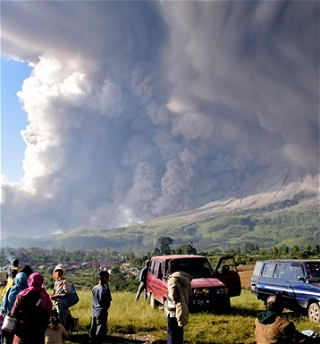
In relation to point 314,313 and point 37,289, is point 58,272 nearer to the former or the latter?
point 37,289

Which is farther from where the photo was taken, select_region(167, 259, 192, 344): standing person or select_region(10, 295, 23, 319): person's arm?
select_region(167, 259, 192, 344): standing person

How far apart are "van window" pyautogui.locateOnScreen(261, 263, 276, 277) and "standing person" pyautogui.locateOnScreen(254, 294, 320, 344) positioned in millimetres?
8282

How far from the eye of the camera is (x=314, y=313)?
10.3m

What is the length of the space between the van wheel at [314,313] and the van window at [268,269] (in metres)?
2.73

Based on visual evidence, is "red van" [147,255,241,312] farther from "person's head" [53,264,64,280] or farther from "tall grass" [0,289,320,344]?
"person's head" [53,264,64,280]

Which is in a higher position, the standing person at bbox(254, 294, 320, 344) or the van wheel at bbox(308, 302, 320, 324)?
the standing person at bbox(254, 294, 320, 344)

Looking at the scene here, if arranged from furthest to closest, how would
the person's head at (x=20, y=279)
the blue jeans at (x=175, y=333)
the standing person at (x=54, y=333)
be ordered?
the blue jeans at (x=175, y=333), the person's head at (x=20, y=279), the standing person at (x=54, y=333)

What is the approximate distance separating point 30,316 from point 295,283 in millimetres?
8833

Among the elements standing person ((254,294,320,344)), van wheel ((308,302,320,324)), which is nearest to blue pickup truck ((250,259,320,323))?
van wheel ((308,302,320,324))

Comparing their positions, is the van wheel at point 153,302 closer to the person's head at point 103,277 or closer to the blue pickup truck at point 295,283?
the blue pickup truck at point 295,283

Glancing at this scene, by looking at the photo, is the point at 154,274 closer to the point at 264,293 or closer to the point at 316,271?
the point at 264,293

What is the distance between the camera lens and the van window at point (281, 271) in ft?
40.5

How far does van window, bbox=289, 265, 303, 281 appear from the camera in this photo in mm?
11486

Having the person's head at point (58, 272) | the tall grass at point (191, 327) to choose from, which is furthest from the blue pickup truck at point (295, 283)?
the person's head at point (58, 272)
